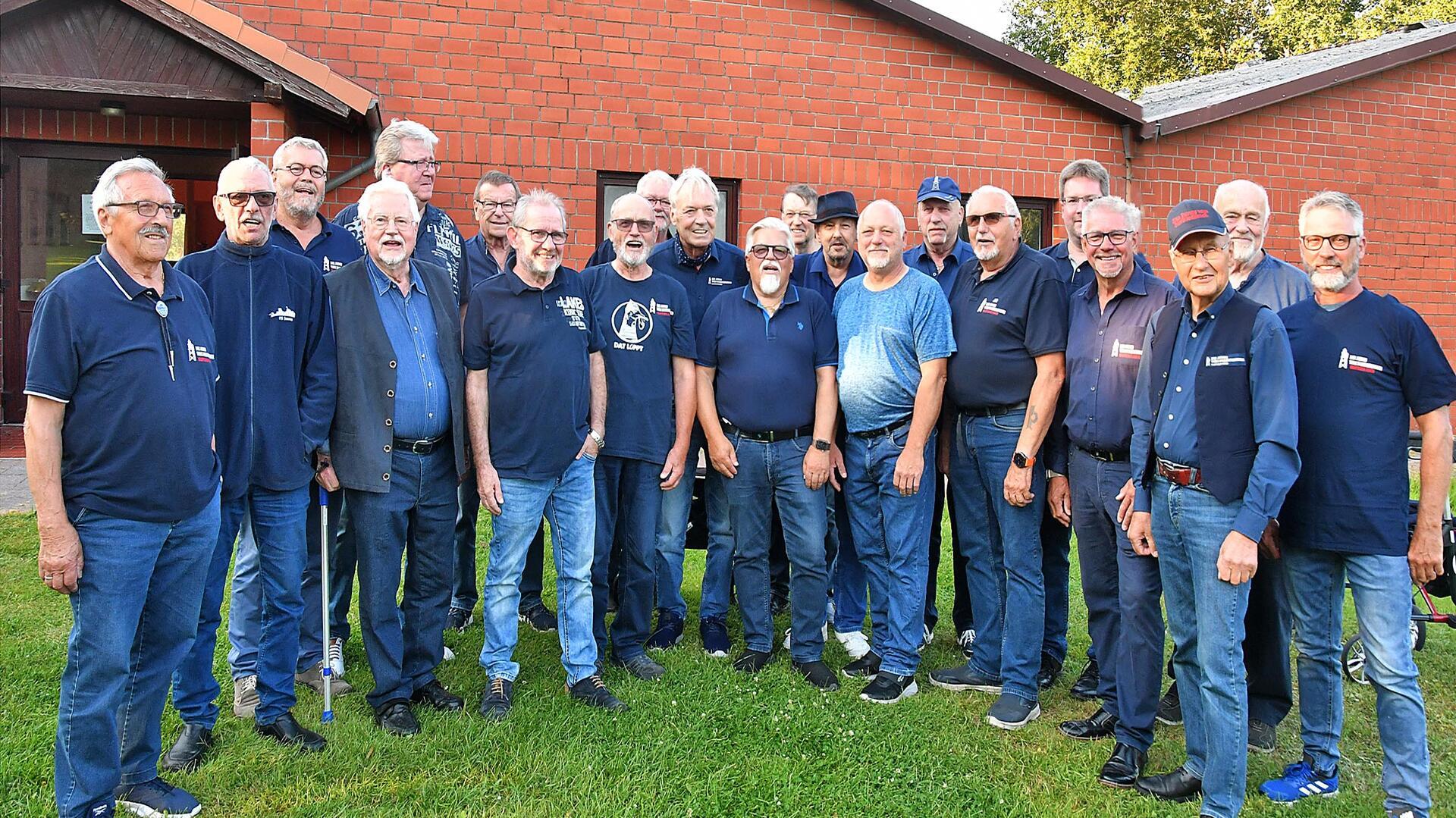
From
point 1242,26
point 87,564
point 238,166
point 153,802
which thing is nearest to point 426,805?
point 153,802

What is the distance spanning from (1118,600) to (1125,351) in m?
1.12

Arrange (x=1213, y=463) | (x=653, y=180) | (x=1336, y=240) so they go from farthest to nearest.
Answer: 1. (x=653, y=180)
2. (x=1336, y=240)
3. (x=1213, y=463)

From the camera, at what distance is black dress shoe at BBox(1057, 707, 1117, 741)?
4668mm

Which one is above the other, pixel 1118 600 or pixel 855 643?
pixel 1118 600

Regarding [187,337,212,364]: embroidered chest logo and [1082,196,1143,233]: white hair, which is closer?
[187,337,212,364]: embroidered chest logo

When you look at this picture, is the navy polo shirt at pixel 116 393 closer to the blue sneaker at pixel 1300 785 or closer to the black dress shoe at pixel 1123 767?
the black dress shoe at pixel 1123 767

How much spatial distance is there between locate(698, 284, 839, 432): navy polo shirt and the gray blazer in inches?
65.1

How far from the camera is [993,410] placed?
496 cm

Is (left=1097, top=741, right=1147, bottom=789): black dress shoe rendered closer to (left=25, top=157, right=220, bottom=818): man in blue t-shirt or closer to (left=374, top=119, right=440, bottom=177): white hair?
(left=25, top=157, right=220, bottom=818): man in blue t-shirt

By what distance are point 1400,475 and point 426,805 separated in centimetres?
386

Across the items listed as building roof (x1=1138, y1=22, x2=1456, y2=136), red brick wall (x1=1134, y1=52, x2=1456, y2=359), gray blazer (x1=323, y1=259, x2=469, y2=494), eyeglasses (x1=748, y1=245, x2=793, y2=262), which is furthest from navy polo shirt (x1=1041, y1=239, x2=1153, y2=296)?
red brick wall (x1=1134, y1=52, x2=1456, y2=359)

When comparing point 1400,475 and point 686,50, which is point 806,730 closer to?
point 1400,475

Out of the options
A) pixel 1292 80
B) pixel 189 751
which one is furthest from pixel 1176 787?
pixel 1292 80

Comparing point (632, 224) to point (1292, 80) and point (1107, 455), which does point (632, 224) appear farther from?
point (1292, 80)
